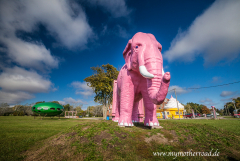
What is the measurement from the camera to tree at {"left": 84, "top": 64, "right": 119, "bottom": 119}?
1992cm

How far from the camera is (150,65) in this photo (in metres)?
4.52

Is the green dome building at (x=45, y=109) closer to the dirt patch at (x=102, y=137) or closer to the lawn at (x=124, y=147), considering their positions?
the lawn at (x=124, y=147)

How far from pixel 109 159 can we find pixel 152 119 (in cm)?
333

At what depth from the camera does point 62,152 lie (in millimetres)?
3334

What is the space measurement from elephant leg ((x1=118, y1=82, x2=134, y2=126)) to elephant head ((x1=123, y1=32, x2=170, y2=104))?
40.3 inches

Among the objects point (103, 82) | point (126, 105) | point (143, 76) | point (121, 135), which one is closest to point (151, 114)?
point (126, 105)

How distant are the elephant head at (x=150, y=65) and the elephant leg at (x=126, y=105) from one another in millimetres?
1024

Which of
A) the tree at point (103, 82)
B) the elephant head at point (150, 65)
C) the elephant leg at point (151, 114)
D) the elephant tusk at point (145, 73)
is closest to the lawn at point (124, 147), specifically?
the elephant leg at point (151, 114)

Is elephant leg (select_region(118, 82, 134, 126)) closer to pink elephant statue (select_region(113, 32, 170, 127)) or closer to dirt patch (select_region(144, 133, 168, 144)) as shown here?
pink elephant statue (select_region(113, 32, 170, 127))

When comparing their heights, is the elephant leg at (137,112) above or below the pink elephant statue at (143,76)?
below

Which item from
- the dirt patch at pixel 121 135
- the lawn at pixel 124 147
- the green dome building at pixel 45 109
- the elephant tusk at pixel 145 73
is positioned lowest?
the lawn at pixel 124 147

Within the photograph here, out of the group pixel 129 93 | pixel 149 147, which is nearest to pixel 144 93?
pixel 129 93

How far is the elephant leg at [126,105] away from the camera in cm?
562

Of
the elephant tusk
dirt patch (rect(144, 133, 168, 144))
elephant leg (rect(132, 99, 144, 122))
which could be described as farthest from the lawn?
elephant leg (rect(132, 99, 144, 122))
